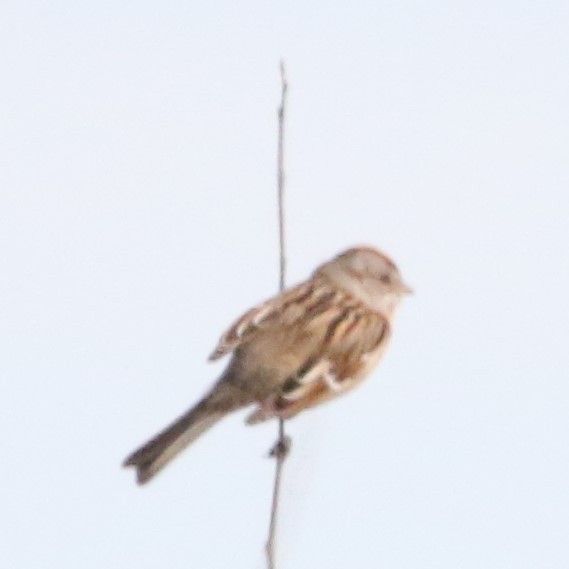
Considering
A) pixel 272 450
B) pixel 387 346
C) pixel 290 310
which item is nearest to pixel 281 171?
pixel 272 450

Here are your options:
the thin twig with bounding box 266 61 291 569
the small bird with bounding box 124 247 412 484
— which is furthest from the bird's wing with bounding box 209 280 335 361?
the thin twig with bounding box 266 61 291 569

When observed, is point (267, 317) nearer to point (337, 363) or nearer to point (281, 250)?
point (337, 363)

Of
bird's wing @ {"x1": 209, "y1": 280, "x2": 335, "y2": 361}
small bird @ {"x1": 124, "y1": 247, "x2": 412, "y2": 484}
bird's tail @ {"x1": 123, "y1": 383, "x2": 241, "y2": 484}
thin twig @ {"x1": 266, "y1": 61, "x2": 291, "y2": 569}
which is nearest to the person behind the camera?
thin twig @ {"x1": 266, "y1": 61, "x2": 291, "y2": 569}

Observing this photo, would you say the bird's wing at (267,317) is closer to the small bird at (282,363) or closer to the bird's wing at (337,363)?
the small bird at (282,363)

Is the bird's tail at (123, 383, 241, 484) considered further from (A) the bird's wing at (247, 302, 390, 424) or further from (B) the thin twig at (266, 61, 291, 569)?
(B) the thin twig at (266, 61, 291, 569)

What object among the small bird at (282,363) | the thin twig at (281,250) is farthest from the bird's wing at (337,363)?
the thin twig at (281,250)

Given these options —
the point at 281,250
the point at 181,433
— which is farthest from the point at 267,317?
the point at 281,250

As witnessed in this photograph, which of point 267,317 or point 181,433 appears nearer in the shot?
point 181,433
